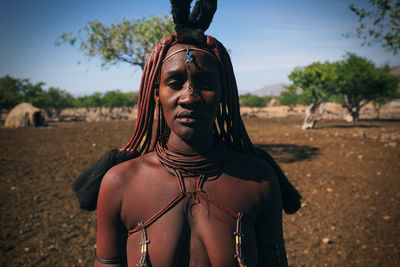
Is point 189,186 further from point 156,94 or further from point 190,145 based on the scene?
point 156,94

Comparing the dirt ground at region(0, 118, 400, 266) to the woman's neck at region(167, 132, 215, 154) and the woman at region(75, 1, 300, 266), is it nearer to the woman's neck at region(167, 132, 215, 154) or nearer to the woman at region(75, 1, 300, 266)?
the woman at region(75, 1, 300, 266)

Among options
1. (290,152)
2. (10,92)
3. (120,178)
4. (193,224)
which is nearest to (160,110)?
(120,178)

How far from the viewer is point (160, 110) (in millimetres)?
1826

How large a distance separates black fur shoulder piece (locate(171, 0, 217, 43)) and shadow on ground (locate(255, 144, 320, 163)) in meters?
8.79

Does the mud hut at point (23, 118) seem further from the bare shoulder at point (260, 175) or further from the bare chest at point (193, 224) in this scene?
the bare shoulder at point (260, 175)

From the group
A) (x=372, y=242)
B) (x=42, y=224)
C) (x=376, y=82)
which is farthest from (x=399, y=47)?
(x=376, y=82)

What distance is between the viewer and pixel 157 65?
155 centimetres

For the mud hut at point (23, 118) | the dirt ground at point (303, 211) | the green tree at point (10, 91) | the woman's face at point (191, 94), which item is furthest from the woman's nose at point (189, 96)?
the green tree at point (10, 91)

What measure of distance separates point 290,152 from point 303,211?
5535 mm

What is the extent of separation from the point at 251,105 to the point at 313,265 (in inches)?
2262

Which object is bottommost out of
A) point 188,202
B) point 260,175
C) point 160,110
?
point 188,202

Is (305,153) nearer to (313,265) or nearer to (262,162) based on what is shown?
(313,265)

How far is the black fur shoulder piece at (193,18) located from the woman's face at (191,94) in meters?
0.08

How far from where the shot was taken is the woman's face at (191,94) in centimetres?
142
